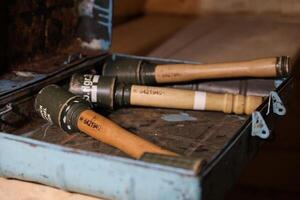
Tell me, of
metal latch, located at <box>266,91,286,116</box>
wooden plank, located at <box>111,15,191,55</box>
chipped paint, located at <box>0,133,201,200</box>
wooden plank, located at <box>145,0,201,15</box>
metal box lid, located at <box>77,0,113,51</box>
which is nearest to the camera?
chipped paint, located at <box>0,133,201,200</box>

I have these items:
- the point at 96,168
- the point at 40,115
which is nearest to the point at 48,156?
the point at 96,168

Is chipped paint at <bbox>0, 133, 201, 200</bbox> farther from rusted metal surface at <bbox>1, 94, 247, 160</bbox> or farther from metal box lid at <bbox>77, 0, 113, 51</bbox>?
metal box lid at <bbox>77, 0, 113, 51</bbox>

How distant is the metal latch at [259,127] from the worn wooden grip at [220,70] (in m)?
0.20

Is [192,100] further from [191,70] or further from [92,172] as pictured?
[92,172]

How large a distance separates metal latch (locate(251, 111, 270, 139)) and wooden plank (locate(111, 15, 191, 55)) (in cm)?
57

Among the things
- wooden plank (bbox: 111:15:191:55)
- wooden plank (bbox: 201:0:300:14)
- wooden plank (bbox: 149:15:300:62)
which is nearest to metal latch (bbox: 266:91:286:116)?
wooden plank (bbox: 149:15:300:62)

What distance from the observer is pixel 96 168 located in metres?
0.63

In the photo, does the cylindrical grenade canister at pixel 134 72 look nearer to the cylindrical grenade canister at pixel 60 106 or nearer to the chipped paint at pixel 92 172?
the cylindrical grenade canister at pixel 60 106

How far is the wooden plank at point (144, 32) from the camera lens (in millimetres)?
1317

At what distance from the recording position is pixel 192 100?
863mm

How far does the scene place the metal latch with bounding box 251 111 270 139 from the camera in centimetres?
72

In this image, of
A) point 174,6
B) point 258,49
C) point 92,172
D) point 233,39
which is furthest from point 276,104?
point 174,6

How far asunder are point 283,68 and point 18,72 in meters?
0.47

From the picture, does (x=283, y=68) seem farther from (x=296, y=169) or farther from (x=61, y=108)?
(x=296, y=169)
